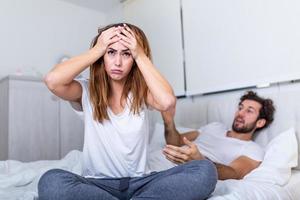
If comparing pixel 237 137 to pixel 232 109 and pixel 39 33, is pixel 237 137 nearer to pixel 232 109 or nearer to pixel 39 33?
pixel 232 109

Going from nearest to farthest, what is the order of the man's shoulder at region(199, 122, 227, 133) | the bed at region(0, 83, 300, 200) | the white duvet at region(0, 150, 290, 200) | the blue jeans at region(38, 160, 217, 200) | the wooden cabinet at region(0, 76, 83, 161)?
the blue jeans at region(38, 160, 217, 200), the white duvet at region(0, 150, 290, 200), the bed at region(0, 83, 300, 200), the man's shoulder at region(199, 122, 227, 133), the wooden cabinet at region(0, 76, 83, 161)

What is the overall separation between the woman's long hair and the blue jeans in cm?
27

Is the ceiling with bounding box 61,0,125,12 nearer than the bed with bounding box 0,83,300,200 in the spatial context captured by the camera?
No

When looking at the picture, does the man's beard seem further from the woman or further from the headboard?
the woman

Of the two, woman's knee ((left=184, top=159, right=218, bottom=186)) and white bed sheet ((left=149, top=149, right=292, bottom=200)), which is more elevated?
woman's knee ((left=184, top=159, right=218, bottom=186))

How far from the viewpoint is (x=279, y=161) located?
56.7 inches

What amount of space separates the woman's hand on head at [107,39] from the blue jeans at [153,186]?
46 centimetres

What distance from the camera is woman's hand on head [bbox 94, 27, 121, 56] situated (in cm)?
110

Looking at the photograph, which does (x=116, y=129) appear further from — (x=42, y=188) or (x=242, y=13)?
(x=242, y=13)

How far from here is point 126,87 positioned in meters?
1.21

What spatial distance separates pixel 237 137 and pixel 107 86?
0.96 m

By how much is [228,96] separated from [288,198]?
96 centimetres

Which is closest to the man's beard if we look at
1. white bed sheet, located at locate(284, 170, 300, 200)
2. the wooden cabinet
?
white bed sheet, located at locate(284, 170, 300, 200)

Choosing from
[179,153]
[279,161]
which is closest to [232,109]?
[279,161]
